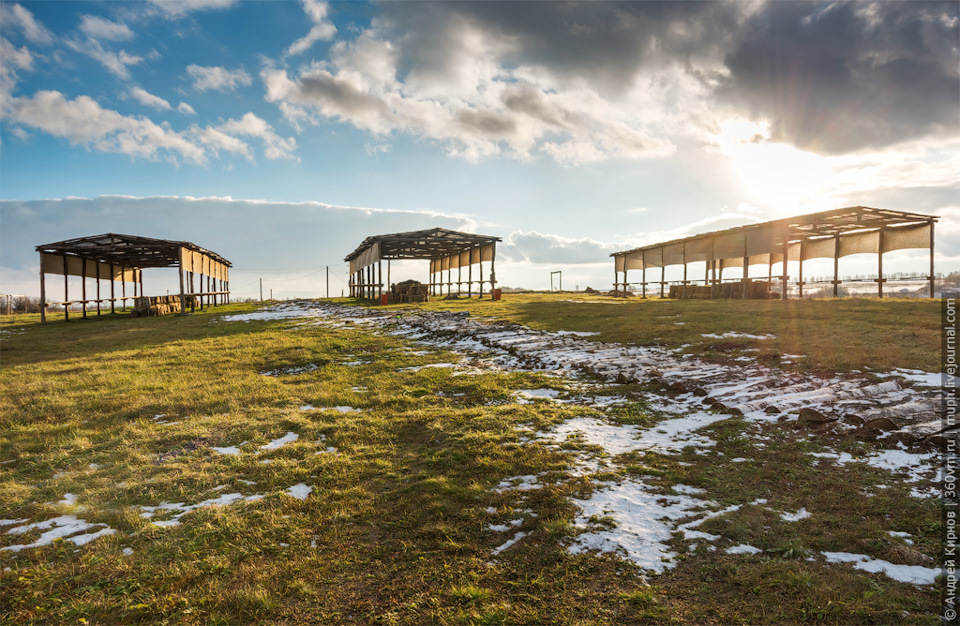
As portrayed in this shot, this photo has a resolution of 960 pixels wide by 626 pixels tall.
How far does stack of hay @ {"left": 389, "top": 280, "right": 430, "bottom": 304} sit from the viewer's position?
3152cm

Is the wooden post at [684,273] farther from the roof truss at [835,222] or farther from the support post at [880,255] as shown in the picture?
the support post at [880,255]

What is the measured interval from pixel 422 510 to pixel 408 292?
1103 inches

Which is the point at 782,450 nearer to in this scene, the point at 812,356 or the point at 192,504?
the point at 812,356

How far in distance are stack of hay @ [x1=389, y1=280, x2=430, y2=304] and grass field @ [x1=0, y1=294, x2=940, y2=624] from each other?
2271 centimetres

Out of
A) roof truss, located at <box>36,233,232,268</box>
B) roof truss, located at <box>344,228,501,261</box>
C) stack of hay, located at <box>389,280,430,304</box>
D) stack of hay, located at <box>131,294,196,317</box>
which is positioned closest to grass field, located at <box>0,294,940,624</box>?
roof truss, located at <box>36,233,232,268</box>

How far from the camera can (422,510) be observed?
430cm

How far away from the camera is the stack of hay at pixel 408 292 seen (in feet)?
103

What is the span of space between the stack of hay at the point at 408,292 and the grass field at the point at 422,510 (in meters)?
22.7

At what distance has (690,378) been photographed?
799 centimetres

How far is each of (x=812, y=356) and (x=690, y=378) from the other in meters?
2.73

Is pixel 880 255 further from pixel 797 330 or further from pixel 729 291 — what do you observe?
pixel 797 330

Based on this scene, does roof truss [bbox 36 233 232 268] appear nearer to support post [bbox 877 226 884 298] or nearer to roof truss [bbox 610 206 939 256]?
roof truss [bbox 610 206 939 256]

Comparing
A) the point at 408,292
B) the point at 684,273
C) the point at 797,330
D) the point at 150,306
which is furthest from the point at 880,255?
the point at 150,306

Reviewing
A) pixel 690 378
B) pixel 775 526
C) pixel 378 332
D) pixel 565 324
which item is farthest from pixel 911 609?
pixel 378 332
